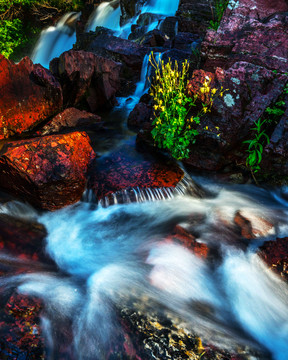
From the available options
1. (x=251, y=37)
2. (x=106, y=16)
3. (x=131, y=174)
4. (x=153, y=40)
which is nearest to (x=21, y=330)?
(x=131, y=174)

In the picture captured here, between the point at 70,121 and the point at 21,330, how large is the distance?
505 cm

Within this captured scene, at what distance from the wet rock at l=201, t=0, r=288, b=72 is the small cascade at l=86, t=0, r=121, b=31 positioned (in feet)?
38.9

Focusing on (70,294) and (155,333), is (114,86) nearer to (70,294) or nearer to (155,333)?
(70,294)

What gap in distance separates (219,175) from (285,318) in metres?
2.63

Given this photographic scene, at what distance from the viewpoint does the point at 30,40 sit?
17078 mm

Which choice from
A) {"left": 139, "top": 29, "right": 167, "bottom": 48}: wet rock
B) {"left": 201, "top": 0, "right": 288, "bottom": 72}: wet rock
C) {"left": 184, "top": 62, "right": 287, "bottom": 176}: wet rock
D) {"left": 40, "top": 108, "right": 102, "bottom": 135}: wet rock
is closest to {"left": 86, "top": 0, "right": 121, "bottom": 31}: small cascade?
{"left": 139, "top": 29, "right": 167, "bottom": 48}: wet rock

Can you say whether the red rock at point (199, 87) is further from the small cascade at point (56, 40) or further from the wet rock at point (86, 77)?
the small cascade at point (56, 40)

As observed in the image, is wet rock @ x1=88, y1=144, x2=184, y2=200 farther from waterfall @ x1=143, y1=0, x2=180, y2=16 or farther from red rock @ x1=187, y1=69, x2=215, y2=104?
waterfall @ x1=143, y1=0, x2=180, y2=16

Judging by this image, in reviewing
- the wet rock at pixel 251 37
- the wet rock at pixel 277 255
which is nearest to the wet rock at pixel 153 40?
the wet rock at pixel 251 37

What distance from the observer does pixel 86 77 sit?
6285mm

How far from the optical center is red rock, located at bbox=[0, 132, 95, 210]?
10.6ft

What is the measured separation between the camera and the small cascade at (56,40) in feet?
50.8

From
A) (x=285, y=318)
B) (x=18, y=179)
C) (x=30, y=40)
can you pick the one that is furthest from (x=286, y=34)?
(x=30, y=40)

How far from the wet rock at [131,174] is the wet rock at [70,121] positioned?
1.81m
